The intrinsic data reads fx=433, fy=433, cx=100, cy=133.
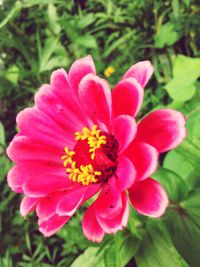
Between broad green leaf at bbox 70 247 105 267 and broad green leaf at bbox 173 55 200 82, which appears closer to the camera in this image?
broad green leaf at bbox 70 247 105 267

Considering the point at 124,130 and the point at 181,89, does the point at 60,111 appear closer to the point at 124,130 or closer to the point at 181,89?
the point at 124,130

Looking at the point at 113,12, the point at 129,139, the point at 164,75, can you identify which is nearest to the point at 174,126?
the point at 129,139

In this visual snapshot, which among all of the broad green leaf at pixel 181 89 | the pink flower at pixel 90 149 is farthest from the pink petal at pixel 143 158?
the broad green leaf at pixel 181 89

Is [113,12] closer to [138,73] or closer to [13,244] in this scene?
[13,244]

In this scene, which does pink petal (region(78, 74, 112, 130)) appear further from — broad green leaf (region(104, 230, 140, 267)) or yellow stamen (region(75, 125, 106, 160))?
broad green leaf (region(104, 230, 140, 267))

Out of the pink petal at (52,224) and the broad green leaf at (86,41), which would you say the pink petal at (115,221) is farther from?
the broad green leaf at (86,41)

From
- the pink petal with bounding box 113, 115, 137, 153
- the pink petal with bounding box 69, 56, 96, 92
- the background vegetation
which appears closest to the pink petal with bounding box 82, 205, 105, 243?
the pink petal with bounding box 113, 115, 137, 153
